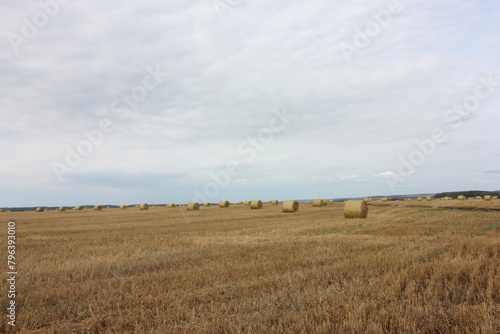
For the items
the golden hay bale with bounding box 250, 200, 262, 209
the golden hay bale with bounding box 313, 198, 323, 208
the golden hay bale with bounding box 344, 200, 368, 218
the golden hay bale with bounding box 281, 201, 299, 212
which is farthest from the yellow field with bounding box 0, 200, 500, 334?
the golden hay bale with bounding box 313, 198, 323, 208

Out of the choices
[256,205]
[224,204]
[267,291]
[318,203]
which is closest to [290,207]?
[256,205]

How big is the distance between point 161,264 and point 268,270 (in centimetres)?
318

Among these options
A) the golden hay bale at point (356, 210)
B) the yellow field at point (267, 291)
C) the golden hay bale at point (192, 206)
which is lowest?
the yellow field at point (267, 291)

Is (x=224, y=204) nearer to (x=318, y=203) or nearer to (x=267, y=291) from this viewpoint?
(x=318, y=203)

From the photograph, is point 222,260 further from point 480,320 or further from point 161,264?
point 480,320

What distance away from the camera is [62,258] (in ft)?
32.3

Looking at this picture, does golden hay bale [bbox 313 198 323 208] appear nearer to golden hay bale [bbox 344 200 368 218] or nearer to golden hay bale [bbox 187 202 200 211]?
golden hay bale [bbox 187 202 200 211]

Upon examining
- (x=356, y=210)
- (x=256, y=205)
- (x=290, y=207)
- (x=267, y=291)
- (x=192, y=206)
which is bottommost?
(x=267, y=291)

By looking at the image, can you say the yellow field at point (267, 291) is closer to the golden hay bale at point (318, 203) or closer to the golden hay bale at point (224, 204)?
the golden hay bale at point (318, 203)

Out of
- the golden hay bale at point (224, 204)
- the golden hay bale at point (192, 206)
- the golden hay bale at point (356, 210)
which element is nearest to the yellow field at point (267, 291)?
the golden hay bale at point (356, 210)

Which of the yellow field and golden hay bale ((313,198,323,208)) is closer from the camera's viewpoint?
the yellow field

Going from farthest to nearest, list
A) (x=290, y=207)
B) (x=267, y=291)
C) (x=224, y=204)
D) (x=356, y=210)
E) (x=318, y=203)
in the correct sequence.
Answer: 1. (x=224, y=204)
2. (x=318, y=203)
3. (x=290, y=207)
4. (x=356, y=210)
5. (x=267, y=291)

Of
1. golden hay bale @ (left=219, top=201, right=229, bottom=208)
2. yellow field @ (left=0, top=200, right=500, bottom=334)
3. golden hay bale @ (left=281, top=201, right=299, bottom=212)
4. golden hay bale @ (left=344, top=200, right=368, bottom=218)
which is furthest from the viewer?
golden hay bale @ (left=219, top=201, right=229, bottom=208)

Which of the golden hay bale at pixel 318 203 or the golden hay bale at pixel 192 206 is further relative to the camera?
the golden hay bale at pixel 318 203
